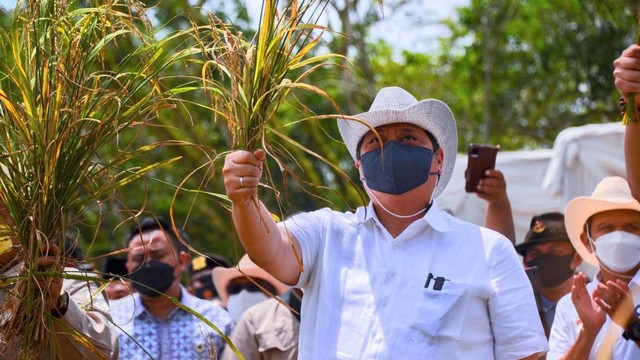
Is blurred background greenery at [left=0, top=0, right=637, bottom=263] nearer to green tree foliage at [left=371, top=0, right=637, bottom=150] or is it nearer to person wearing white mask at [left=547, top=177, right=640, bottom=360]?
green tree foliage at [left=371, top=0, right=637, bottom=150]

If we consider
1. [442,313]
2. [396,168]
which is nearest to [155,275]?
[396,168]

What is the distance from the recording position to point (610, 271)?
4.77 m

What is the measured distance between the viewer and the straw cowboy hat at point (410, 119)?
3.99 m

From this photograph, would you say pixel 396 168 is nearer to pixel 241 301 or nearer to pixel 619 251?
pixel 619 251

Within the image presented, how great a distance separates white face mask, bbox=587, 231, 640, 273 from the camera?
4.71m

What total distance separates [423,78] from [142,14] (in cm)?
1979

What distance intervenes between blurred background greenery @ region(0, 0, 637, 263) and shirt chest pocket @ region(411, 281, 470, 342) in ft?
40.8

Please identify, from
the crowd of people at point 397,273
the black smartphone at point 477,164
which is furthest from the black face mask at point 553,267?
the crowd of people at point 397,273

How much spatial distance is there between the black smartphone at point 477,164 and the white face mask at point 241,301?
7.72 feet

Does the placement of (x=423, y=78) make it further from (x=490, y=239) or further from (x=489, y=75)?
(x=490, y=239)

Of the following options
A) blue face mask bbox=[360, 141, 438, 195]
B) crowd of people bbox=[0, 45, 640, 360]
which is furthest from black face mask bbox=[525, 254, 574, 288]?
blue face mask bbox=[360, 141, 438, 195]

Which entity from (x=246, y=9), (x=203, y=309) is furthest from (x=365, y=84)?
(x=203, y=309)

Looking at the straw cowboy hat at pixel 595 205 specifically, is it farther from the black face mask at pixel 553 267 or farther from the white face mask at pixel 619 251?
the black face mask at pixel 553 267

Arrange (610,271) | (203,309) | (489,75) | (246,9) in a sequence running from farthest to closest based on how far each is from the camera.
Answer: (489,75) < (246,9) < (203,309) < (610,271)
